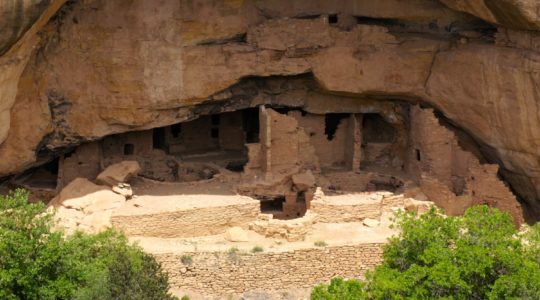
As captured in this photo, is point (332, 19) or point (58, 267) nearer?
point (58, 267)

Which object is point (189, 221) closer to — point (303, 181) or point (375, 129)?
point (303, 181)

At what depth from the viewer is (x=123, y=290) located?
21062 mm

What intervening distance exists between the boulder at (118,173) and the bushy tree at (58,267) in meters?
4.49

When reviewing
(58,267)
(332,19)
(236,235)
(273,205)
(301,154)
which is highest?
(332,19)

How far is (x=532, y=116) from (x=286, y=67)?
6932 mm

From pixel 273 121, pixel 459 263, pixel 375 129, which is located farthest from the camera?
pixel 375 129

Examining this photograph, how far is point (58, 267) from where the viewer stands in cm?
2131

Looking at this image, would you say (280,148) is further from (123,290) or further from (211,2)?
(123,290)

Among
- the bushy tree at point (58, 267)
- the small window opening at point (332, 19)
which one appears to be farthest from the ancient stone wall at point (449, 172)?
the bushy tree at point (58, 267)

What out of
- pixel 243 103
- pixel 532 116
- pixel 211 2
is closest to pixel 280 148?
pixel 243 103

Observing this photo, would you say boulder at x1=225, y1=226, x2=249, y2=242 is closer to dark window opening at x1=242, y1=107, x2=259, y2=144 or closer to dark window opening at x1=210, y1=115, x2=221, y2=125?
dark window opening at x1=242, y1=107, x2=259, y2=144

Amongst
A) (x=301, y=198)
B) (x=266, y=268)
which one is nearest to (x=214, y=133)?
→ (x=301, y=198)

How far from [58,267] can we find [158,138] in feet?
31.9

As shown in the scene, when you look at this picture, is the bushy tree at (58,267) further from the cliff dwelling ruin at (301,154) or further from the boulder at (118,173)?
the cliff dwelling ruin at (301,154)
